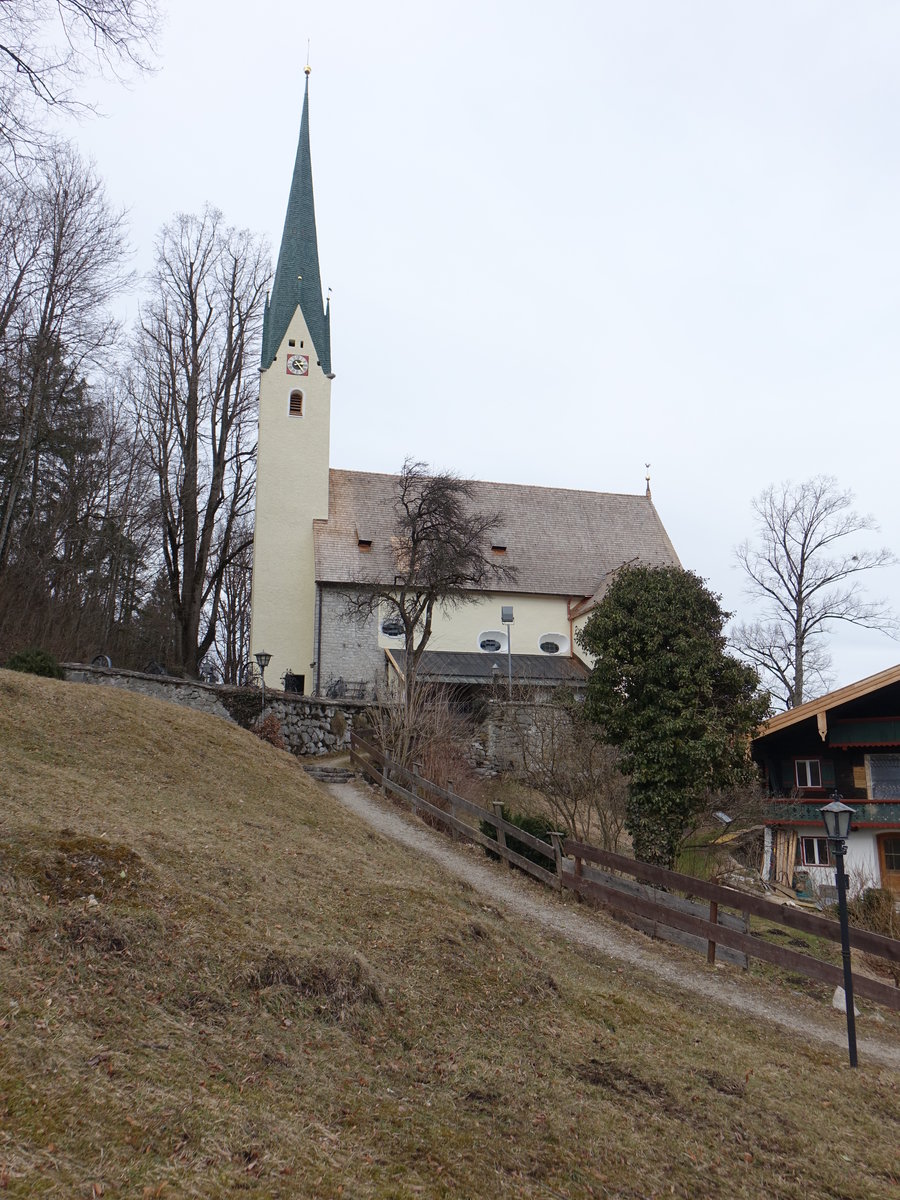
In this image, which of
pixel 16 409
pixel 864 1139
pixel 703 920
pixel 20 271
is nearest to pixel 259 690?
pixel 16 409

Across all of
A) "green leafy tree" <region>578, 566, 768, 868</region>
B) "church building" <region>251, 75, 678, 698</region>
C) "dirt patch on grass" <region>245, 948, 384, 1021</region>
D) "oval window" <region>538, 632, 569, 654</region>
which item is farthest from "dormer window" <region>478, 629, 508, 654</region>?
"dirt patch on grass" <region>245, 948, 384, 1021</region>

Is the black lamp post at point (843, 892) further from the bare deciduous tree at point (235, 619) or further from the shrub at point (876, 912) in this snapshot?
the bare deciduous tree at point (235, 619)

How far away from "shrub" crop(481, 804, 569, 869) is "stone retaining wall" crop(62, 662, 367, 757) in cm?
830

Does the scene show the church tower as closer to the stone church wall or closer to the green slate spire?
the green slate spire

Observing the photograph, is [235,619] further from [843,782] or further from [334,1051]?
[334,1051]

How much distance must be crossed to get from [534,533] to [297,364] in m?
9.92

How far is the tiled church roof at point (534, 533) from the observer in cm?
3005

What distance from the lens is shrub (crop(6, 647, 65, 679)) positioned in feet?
56.0

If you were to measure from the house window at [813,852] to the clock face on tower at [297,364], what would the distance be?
21754mm

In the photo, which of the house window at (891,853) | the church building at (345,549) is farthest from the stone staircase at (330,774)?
the house window at (891,853)

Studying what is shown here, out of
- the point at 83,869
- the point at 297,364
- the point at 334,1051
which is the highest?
the point at 297,364

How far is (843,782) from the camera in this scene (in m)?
19.0

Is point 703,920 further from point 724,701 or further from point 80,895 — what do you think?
point 80,895

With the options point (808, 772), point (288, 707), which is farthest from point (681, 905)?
point (288, 707)
